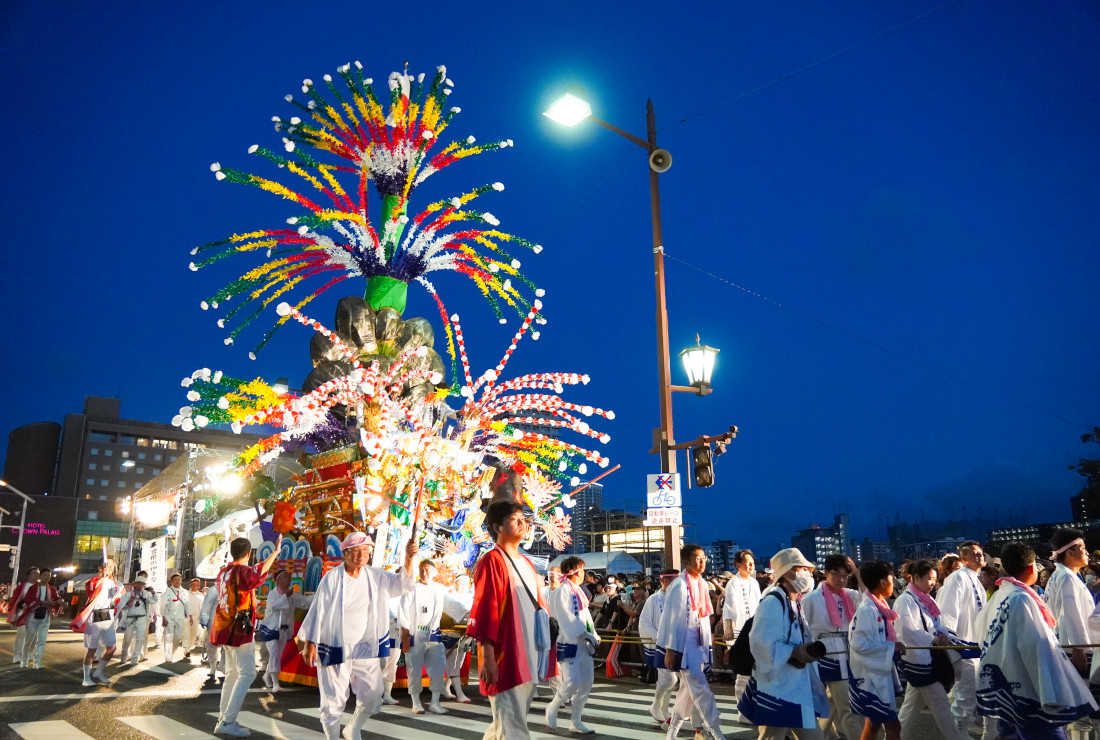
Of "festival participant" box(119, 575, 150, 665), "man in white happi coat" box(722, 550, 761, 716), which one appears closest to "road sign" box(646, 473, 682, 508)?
"man in white happi coat" box(722, 550, 761, 716)

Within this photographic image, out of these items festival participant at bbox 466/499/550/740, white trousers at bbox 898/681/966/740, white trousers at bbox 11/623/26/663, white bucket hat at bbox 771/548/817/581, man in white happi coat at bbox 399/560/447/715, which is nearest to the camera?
festival participant at bbox 466/499/550/740

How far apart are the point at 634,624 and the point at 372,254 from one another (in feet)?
29.8

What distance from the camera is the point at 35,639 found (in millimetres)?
15109

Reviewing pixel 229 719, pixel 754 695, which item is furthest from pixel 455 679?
pixel 754 695

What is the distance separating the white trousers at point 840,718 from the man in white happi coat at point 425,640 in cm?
493

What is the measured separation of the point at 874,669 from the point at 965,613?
336 centimetres

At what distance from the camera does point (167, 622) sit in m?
17.5

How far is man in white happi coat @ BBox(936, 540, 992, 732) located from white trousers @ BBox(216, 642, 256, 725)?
7953 mm

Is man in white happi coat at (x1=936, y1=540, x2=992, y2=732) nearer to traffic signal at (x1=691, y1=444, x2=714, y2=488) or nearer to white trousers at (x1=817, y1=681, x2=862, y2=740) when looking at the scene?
white trousers at (x1=817, y1=681, x2=862, y2=740)

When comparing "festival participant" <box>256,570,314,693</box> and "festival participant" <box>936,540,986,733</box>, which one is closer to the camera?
"festival participant" <box>936,540,986,733</box>

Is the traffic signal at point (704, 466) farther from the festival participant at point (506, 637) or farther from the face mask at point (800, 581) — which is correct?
Result: the festival participant at point (506, 637)

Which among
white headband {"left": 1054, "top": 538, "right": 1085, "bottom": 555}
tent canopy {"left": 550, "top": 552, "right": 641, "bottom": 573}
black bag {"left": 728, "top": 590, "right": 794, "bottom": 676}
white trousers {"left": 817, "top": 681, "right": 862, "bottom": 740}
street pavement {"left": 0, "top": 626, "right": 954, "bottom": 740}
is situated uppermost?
white headband {"left": 1054, "top": 538, "right": 1085, "bottom": 555}

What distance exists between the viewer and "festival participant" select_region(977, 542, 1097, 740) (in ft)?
17.0

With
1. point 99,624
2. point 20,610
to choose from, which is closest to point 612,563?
point 99,624
